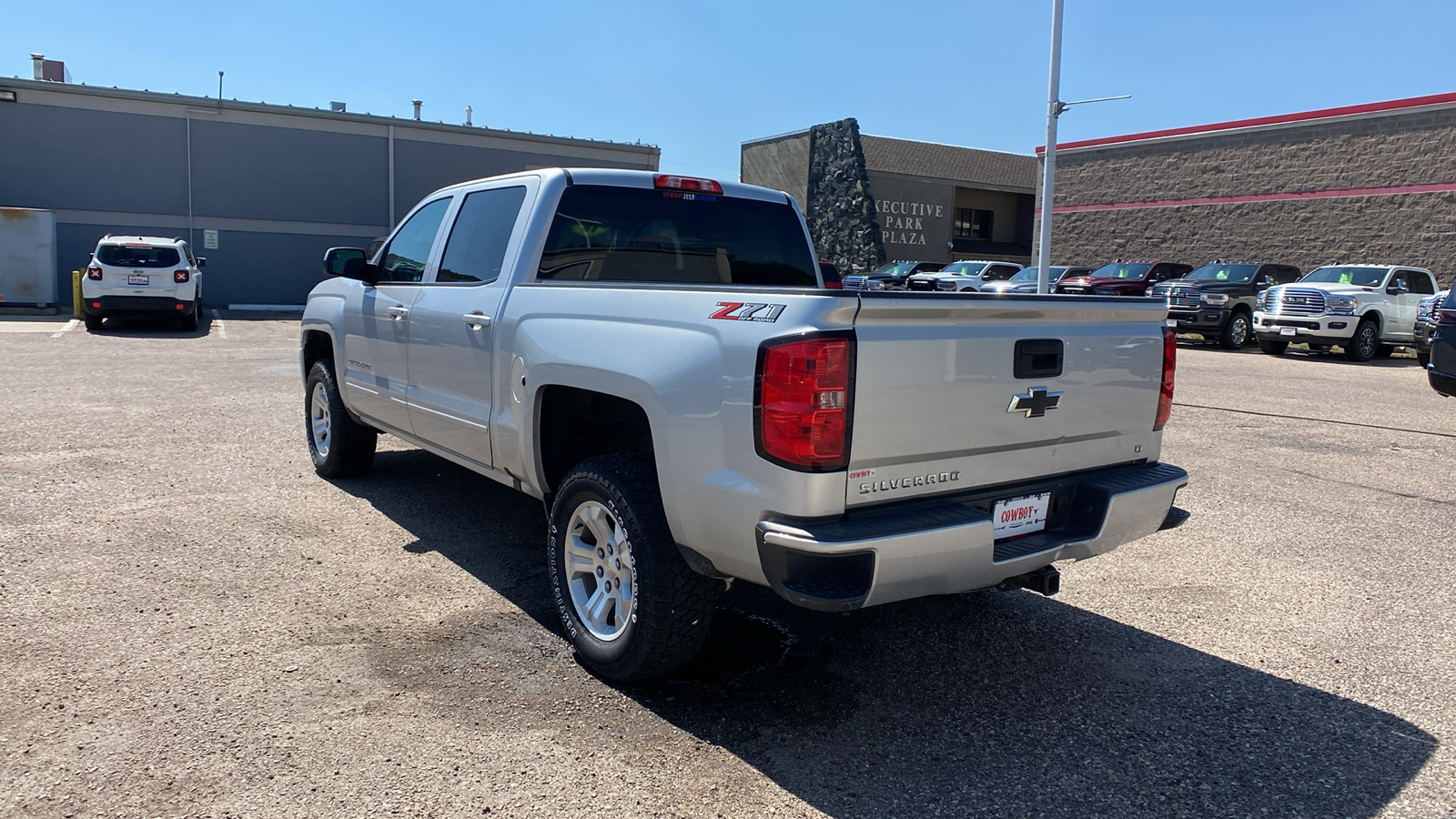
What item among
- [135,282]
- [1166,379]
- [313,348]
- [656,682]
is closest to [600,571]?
[656,682]

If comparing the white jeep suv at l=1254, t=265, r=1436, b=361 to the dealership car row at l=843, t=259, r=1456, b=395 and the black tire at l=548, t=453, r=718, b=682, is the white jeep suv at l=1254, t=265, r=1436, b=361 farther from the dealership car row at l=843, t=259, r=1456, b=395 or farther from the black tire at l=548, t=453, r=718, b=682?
the black tire at l=548, t=453, r=718, b=682

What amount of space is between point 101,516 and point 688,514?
14.0 ft

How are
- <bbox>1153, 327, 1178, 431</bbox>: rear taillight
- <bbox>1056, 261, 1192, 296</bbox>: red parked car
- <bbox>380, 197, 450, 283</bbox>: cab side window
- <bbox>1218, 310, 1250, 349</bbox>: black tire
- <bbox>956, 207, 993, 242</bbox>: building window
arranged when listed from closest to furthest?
<bbox>1153, 327, 1178, 431</bbox>: rear taillight < <bbox>380, 197, 450, 283</bbox>: cab side window < <bbox>1218, 310, 1250, 349</bbox>: black tire < <bbox>1056, 261, 1192, 296</bbox>: red parked car < <bbox>956, 207, 993, 242</bbox>: building window

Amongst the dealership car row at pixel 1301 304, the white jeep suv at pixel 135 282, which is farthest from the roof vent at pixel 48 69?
the dealership car row at pixel 1301 304

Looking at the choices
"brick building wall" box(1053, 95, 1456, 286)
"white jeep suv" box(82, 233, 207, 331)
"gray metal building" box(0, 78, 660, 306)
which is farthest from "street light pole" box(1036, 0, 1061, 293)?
"white jeep suv" box(82, 233, 207, 331)

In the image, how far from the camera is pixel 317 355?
714 cm

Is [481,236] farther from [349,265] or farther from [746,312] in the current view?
[746,312]

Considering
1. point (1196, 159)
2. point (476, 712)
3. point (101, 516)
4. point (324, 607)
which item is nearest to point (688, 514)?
point (476, 712)

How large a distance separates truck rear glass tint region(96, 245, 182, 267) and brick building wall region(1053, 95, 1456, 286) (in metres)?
27.8

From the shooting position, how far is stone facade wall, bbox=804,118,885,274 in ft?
140

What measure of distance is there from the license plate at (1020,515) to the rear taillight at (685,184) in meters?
2.33

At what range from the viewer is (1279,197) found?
28828 mm

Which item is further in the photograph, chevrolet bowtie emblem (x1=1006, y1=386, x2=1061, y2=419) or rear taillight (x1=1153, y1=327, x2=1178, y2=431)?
rear taillight (x1=1153, y1=327, x2=1178, y2=431)

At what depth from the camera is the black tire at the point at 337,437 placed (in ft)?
21.6
